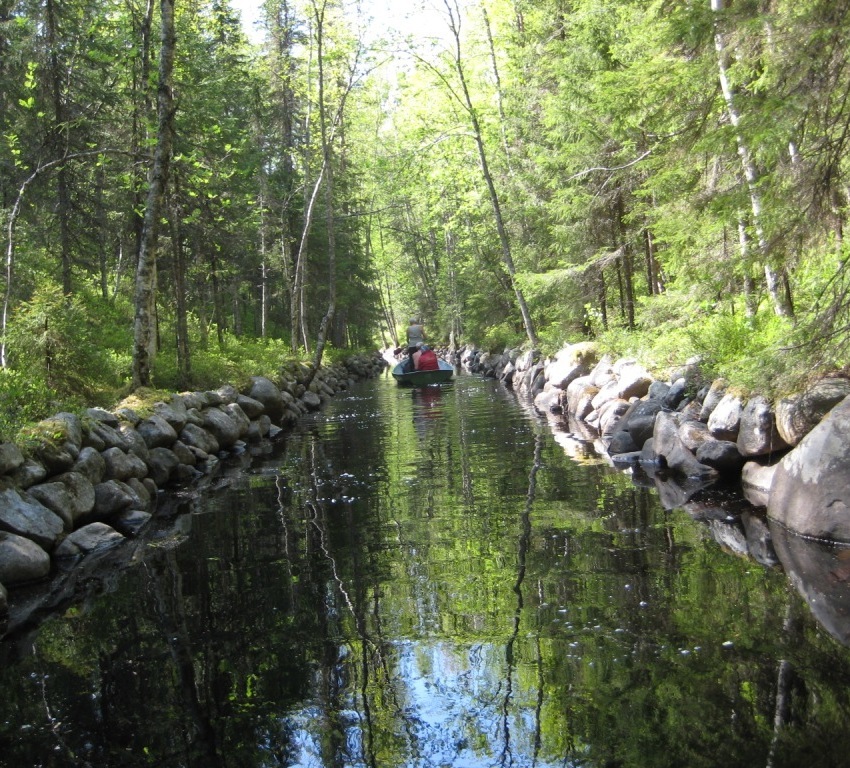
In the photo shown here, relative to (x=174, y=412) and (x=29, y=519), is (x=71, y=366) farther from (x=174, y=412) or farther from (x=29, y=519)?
(x=29, y=519)

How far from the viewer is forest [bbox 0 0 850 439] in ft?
22.8

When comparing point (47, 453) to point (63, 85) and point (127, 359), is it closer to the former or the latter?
point (127, 359)

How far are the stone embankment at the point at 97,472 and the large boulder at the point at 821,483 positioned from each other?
6653 millimetres

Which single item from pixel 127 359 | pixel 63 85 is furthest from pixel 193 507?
pixel 63 85

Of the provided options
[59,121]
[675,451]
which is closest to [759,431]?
[675,451]

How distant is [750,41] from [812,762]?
690cm

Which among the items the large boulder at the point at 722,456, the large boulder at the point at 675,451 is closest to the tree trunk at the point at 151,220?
the large boulder at the point at 675,451

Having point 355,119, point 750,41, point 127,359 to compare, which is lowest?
point 127,359

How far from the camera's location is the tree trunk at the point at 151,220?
12.8m

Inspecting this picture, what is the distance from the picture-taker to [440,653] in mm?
4754

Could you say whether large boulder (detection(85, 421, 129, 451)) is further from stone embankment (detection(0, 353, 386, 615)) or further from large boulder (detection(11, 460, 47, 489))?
large boulder (detection(11, 460, 47, 489))

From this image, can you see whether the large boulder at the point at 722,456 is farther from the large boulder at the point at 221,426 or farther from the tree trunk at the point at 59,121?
the tree trunk at the point at 59,121

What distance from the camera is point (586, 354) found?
1844cm

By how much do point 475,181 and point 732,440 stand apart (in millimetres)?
20665
